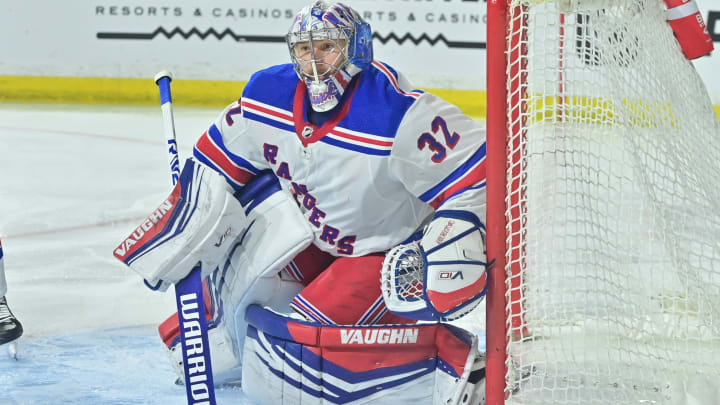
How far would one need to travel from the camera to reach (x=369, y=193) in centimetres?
194

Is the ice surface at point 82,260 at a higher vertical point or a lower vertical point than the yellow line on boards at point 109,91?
lower

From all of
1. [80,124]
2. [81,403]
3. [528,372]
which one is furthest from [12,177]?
[528,372]

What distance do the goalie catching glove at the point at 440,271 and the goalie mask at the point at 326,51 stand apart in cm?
34

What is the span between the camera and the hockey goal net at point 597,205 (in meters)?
1.71

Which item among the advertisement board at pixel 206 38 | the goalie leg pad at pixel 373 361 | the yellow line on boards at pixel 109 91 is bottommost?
the goalie leg pad at pixel 373 361

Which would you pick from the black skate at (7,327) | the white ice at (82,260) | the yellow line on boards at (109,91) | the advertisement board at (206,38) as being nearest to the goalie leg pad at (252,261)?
the white ice at (82,260)

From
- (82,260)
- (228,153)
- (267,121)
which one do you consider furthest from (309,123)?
(82,260)

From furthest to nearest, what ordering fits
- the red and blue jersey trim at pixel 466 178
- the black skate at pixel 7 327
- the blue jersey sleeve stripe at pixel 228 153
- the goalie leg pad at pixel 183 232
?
1. the black skate at pixel 7 327
2. the blue jersey sleeve stripe at pixel 228 153
3. the goalie leg pad at pixel 183 232
4. the red and blue jersey trim at pixel 466 178

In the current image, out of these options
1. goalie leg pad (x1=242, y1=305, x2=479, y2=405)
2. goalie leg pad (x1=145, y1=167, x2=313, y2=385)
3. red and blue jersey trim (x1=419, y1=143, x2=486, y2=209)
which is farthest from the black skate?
red and blue jersey trim (x1=419, y1=143, x2=486, y2=209)

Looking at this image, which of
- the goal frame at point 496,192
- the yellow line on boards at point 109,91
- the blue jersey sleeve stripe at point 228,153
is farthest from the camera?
the yellow line on boards at point 109,91

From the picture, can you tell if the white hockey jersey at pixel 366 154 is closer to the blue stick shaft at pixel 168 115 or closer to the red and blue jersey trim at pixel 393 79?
the red and blue jersey trim at pixel 393 79

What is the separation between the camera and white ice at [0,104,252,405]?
7.42 feet

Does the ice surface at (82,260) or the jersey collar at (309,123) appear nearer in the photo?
the jersey collar at (309,123)

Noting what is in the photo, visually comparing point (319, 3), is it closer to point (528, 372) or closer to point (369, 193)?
point (369, 193)
